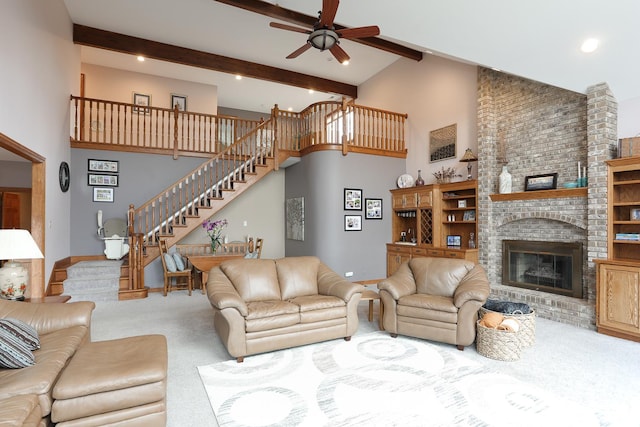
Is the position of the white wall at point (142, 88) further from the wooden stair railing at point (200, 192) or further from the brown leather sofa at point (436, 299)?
the brown leather sofa at point (436, 299)

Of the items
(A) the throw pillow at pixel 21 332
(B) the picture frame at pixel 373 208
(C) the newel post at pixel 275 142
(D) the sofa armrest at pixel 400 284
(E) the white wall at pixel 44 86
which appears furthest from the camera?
(C) the newel post at pixel 275 142

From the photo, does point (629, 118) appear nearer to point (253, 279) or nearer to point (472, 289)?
point (472, 289)

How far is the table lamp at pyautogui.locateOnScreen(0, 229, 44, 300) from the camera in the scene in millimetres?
2789

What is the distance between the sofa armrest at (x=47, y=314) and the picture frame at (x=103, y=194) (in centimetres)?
474

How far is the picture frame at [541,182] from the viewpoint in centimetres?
489

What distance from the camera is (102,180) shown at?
6977 mm

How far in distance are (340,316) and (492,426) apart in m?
1.78

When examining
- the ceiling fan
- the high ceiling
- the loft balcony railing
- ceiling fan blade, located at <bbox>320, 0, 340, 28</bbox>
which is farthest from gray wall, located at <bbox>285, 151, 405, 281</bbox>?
ceiling fan blade, located at <bbox>320, 0, 340, 28</bbox>

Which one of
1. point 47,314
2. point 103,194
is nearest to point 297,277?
point 47,314

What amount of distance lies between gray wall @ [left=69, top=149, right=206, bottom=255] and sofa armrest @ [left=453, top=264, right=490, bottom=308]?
6358 mm

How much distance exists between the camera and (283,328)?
11.2ft

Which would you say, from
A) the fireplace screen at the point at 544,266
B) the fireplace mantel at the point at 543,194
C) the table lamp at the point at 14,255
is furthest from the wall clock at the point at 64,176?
the fireplace screen at the point at 544,266

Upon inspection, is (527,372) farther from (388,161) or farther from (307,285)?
(388,161)

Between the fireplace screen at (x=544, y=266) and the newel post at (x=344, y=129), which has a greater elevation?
the newel post at (x=344, y=129)
